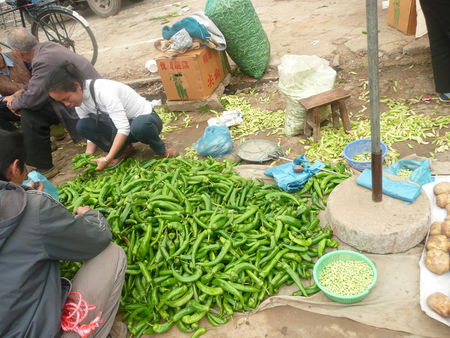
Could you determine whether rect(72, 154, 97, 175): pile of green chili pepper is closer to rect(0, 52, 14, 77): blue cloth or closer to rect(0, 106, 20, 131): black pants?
rect(0, 106, 20, 131): black pants

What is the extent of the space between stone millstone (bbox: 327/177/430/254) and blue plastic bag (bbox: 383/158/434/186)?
38 cm

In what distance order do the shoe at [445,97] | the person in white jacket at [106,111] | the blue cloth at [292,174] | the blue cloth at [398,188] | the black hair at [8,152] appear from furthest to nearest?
the shoe at [445,97] → the blue cloth at [292,174] → the person in white jacket at [106,111] → the blue cloth at [398,188] → the black hair at [8,152]

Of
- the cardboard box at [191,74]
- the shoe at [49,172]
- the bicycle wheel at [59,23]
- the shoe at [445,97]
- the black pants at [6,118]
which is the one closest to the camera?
the shoe at [445,97]

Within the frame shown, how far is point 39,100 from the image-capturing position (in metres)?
5.00

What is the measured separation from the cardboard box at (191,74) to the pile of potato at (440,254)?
155 inches

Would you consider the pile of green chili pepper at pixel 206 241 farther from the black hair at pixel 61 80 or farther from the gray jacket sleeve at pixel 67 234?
the black hair at pixel 61 80

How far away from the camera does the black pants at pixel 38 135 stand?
5.15 metres

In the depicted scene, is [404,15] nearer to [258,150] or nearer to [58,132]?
[258,150]

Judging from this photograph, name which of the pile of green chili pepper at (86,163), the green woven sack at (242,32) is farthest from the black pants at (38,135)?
the green woven sack at (242,32)

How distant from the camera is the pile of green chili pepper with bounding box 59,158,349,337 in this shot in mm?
2902

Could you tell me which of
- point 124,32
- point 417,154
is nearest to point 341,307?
point 417,154

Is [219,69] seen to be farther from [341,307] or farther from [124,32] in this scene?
[124,32]

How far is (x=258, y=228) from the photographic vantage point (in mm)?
3367

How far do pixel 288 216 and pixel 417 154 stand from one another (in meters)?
1.88
